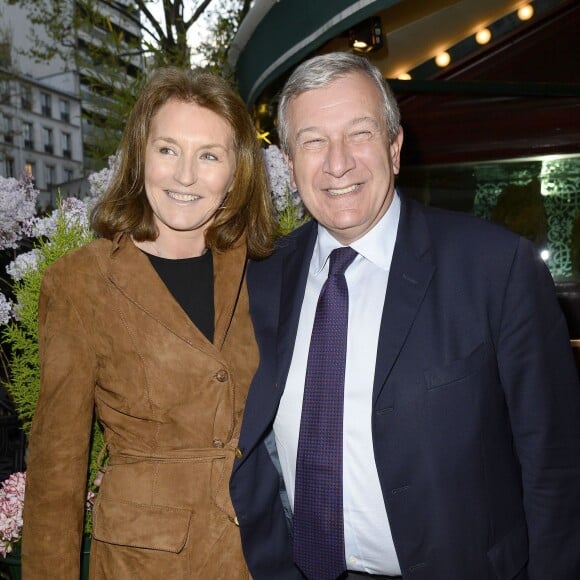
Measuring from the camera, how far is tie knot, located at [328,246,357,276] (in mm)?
2137

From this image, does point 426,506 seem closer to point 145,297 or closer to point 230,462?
point 230,462

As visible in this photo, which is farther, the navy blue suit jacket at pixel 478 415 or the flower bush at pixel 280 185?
the flower bush at pixel 280 185

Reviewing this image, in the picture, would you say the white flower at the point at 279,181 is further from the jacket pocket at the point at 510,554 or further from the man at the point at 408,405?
the jacket pocket at the point at 510,554

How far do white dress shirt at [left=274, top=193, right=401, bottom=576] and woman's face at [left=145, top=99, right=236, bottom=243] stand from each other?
0.47 m

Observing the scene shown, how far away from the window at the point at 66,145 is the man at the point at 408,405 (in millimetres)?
86673

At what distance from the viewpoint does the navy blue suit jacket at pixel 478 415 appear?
1852 mm

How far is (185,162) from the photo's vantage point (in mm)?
2215

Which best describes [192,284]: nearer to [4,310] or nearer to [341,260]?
[341,260]

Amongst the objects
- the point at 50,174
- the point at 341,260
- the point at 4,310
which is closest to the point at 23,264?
the point at 4,310

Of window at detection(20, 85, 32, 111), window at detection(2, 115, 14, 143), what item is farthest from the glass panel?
window at detection(20, 85, 32, 111)

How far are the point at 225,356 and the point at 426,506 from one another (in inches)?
30.3

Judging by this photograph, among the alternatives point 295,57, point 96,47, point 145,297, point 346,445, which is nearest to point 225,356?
point 145,297

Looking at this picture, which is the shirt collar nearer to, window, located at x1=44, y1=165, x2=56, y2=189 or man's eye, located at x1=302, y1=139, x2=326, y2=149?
man's eye, located at x1=302, y1=139, x2=326, y2=149

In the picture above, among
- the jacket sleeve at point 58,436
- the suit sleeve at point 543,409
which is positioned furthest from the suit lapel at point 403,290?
the jacket sleeve at point 58,436
